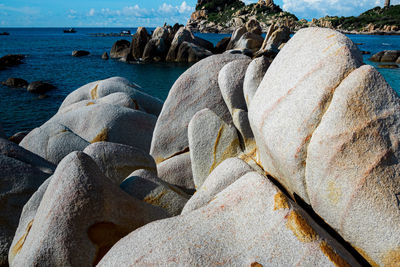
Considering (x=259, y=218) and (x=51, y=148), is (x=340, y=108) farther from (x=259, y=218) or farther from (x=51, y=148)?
(x=51, y=148)

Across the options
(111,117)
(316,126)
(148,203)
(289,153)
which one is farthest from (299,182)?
(111,117)

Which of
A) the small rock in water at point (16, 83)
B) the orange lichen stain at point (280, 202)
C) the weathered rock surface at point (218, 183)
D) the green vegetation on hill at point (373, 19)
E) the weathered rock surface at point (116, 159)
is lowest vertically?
the green vegetation on hill at point (373, 19)

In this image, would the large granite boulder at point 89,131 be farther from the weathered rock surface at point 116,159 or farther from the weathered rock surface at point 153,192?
the weathered rock surface at point 153,192

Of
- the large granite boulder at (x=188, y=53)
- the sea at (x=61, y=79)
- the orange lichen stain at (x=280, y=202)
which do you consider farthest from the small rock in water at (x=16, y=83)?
the orange lichen stain at (x=280, y=202)

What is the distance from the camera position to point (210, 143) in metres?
5.92

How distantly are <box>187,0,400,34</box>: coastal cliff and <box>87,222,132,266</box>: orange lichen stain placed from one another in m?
110

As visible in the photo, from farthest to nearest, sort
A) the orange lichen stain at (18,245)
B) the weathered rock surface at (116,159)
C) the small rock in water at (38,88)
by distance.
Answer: the small rock in water at (38,88)
the weathered rock surface at (116,159)
the orange lichen stain at (18,245)

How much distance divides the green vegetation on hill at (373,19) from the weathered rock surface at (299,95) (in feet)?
426

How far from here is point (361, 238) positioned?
3.38 m

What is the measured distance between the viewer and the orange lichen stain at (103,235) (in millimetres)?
3904

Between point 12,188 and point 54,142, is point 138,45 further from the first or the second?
point 12,188

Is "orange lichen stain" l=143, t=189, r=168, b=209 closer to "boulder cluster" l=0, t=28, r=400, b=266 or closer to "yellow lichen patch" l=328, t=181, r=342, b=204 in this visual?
"boulder cluster" l=0, t=28, r=400, b=266

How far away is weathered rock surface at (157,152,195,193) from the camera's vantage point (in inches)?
264

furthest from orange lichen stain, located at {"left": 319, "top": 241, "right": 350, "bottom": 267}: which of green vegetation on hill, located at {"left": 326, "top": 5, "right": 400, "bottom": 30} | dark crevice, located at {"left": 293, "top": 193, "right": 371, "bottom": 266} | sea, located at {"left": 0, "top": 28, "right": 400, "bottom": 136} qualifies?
green vegetation on hill, located at {"left": 326, "top": 5, "right": 400, "bottom": 30}
